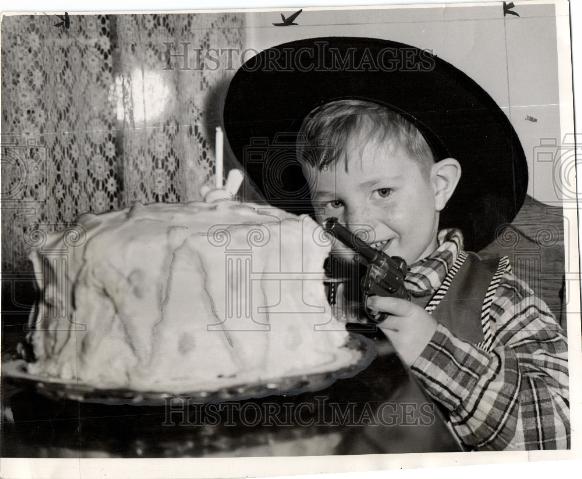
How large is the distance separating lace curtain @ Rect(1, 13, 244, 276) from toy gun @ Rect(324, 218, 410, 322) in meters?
0.34

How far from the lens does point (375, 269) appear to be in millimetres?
1328

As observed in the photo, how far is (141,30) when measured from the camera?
139 cm

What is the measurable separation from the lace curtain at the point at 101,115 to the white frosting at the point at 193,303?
10 centimetres

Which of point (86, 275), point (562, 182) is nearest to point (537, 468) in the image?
point (562, 182)

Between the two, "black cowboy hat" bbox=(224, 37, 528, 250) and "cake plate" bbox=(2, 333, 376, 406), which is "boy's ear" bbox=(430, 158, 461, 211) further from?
"cake plate" bbox=(2, 333, 376, 406)

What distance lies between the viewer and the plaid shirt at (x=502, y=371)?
1.32 meters

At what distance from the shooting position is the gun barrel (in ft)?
4.36

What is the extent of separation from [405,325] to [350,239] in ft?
0.77

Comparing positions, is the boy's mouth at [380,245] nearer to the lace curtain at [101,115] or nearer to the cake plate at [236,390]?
the cake plate at [236,390]

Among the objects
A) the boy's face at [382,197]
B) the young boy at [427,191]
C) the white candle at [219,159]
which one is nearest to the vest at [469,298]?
the young boy at [427,191]

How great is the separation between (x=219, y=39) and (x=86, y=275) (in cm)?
63

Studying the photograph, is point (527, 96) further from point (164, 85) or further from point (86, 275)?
point (86, 275)

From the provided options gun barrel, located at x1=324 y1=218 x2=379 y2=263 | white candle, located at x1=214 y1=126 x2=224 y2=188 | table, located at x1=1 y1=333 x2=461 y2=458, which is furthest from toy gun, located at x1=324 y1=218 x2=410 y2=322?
white candle, located at x1=214 y1=126 x2=224 y2=188

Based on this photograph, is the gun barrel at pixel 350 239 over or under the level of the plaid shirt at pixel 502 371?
over
